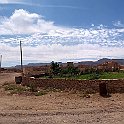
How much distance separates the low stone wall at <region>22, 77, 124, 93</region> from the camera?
24484mm

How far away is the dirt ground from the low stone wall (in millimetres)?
810

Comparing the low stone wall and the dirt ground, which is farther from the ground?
the low stone wall

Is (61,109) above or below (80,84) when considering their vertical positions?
below

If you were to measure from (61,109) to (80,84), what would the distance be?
17.8ft

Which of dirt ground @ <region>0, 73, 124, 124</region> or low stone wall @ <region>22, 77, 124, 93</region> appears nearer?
dirt ground @ <region>0, 73, 124, 124</region>

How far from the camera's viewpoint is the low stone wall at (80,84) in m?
24.5

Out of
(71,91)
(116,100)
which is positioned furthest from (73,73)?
(116,100)

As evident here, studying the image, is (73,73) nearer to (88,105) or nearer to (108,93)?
(108,93)

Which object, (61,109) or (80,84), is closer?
(61,109)

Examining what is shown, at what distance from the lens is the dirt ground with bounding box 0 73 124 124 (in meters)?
18.0

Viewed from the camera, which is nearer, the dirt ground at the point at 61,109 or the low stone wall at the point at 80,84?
the dirt ground at the point at 61,109

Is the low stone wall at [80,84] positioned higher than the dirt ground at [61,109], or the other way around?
the low stone wall at [80,84]

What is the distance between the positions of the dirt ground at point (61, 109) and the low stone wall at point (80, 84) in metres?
0.81

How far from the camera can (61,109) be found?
2116 centimetres
